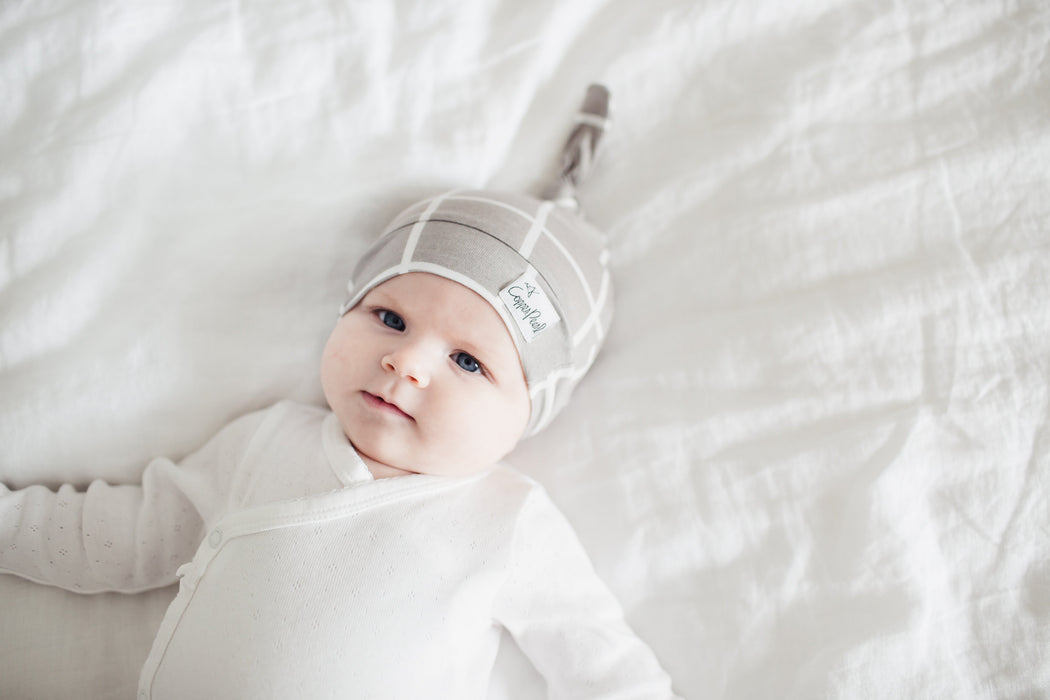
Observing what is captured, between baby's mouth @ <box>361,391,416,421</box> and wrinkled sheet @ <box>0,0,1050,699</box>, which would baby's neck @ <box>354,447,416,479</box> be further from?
wrinkled sheet @ <box>0,0,1050,699</box>

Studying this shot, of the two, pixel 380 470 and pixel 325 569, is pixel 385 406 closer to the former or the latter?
pixel 380 470

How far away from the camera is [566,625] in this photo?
0.99 metres

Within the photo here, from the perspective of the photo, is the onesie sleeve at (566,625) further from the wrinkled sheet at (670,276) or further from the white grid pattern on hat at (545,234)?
the white grid pattern on hat at (545,234)

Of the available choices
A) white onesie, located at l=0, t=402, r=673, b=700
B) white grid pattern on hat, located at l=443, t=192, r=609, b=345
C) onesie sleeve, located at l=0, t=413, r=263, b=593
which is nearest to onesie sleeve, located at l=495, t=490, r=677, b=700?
white onesie, located at l=0, t=402, r=673, b=700

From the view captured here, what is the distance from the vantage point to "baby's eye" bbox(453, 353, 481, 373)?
0.96 meters

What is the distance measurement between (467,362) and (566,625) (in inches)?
15.0

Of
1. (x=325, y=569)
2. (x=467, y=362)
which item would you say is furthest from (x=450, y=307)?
(x=325, y=569)

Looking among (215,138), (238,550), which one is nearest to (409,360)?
(238,550)

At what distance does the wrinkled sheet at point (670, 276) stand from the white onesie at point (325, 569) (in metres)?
0.06

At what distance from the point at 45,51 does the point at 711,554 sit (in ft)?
3.88

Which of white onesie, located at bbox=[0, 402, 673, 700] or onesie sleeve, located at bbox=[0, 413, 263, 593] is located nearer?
white onesie, located at bbox=[0, 402, 673, 700]

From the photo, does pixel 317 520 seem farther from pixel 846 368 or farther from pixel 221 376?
pixel 846 368

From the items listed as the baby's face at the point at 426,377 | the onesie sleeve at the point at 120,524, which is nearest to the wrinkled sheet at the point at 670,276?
the onesie sleeve at the point at 120,524

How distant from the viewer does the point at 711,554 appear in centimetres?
102
